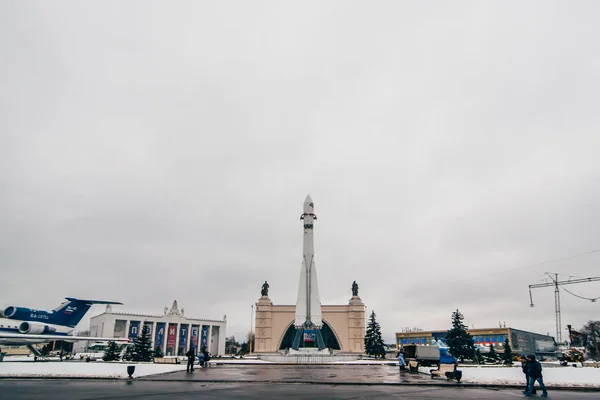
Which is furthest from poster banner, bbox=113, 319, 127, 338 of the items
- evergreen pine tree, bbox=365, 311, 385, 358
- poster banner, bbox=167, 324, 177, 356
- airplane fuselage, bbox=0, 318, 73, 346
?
evergreen pine tree, bbox=365, 311, 385, 358

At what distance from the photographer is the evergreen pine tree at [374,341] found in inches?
2522

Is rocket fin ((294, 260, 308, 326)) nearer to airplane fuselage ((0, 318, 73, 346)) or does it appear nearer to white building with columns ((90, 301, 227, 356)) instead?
white building with columns ((90, 301, 227, 356))

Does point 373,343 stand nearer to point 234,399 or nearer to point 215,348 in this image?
point 215,348

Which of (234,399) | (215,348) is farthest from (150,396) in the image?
(215,348)

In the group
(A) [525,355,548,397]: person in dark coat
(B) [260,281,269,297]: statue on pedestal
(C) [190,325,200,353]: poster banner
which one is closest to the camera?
(A) [525,355,548,397]: person in dark coat

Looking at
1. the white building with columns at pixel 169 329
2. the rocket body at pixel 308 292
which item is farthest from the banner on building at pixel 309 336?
the white building with columns at pixel 169 329

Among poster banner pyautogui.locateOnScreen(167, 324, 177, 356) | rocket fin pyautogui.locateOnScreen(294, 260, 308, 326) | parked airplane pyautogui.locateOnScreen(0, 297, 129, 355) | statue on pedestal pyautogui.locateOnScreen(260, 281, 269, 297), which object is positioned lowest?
poster banner pyautogui.locateOnScreen(167, 324, 177, 356)

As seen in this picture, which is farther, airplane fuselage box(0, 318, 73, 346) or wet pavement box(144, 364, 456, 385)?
airplane fuselage box(0, 318, 73, 346)

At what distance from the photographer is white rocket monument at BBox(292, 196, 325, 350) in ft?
204

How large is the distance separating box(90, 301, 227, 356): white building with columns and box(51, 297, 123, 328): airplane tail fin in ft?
122

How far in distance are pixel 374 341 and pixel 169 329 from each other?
46012 millimetres

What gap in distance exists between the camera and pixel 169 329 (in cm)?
8462

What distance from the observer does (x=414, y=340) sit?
4678 inches

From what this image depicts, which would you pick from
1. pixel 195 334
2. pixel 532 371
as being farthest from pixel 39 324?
pixel 195 334
